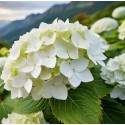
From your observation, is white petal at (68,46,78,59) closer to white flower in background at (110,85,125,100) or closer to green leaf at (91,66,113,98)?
green leaf at (91,66,113,98)

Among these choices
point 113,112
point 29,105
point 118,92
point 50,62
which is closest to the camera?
point 50,62

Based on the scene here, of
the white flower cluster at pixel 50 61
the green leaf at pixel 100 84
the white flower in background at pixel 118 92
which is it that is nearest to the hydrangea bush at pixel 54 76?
the white flower cluster at pixel 50 61

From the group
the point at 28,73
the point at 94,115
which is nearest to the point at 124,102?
the point at 94,115

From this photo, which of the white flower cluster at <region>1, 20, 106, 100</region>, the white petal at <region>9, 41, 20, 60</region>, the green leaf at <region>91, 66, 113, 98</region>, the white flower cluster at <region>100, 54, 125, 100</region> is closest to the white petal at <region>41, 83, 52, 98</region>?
the white flower cluster at <region>1, 20, 106, 100</region>

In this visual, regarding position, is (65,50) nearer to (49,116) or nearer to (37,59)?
(37,59)

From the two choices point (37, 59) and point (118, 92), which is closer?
point (37, 59)

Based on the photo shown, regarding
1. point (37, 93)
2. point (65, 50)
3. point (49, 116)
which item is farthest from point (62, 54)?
point (49, 116)

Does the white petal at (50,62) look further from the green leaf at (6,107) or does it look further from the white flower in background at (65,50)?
the green leaf at (6,107)

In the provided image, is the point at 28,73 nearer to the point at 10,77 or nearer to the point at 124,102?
the point at 10,77
